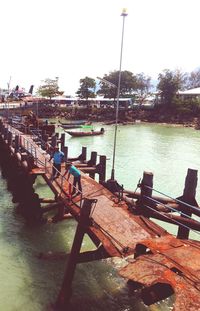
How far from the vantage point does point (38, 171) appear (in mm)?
15930

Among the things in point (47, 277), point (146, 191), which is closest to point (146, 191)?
point (146, 191)

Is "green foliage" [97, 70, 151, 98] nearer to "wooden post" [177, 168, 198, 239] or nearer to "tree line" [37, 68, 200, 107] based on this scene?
"tree line" [37, 68, 200, 107]

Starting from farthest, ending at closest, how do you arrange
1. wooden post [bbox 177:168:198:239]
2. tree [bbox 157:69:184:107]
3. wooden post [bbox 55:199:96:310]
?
1. tree [bbox 157:69:184:107]
2. wooden post [bbox 177:168:198:239]
3. wooden post [bbox 55:199:96:310]

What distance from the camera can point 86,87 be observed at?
3597 inches

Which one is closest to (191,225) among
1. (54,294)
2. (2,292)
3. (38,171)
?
(54,294)

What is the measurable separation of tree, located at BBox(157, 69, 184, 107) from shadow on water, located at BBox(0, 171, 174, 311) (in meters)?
73.9

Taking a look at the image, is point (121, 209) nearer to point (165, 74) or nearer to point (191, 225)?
point (191, 225)

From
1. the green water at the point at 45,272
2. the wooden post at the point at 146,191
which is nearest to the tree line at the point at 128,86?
the green water at the point at 45,272

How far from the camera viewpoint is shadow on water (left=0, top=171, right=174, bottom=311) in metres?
10.6

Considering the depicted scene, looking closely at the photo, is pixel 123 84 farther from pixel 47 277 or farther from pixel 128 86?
pixel 47 277

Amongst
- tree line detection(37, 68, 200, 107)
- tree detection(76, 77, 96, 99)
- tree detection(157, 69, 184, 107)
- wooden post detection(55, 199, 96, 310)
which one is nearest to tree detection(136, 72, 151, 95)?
tree line detection(37, 68, 200, 107)

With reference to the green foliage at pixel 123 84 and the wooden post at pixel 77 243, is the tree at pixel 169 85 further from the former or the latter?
the wooden post at pixel 77 243

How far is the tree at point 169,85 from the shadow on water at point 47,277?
2911 inches

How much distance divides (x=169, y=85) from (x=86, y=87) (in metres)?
24.3
